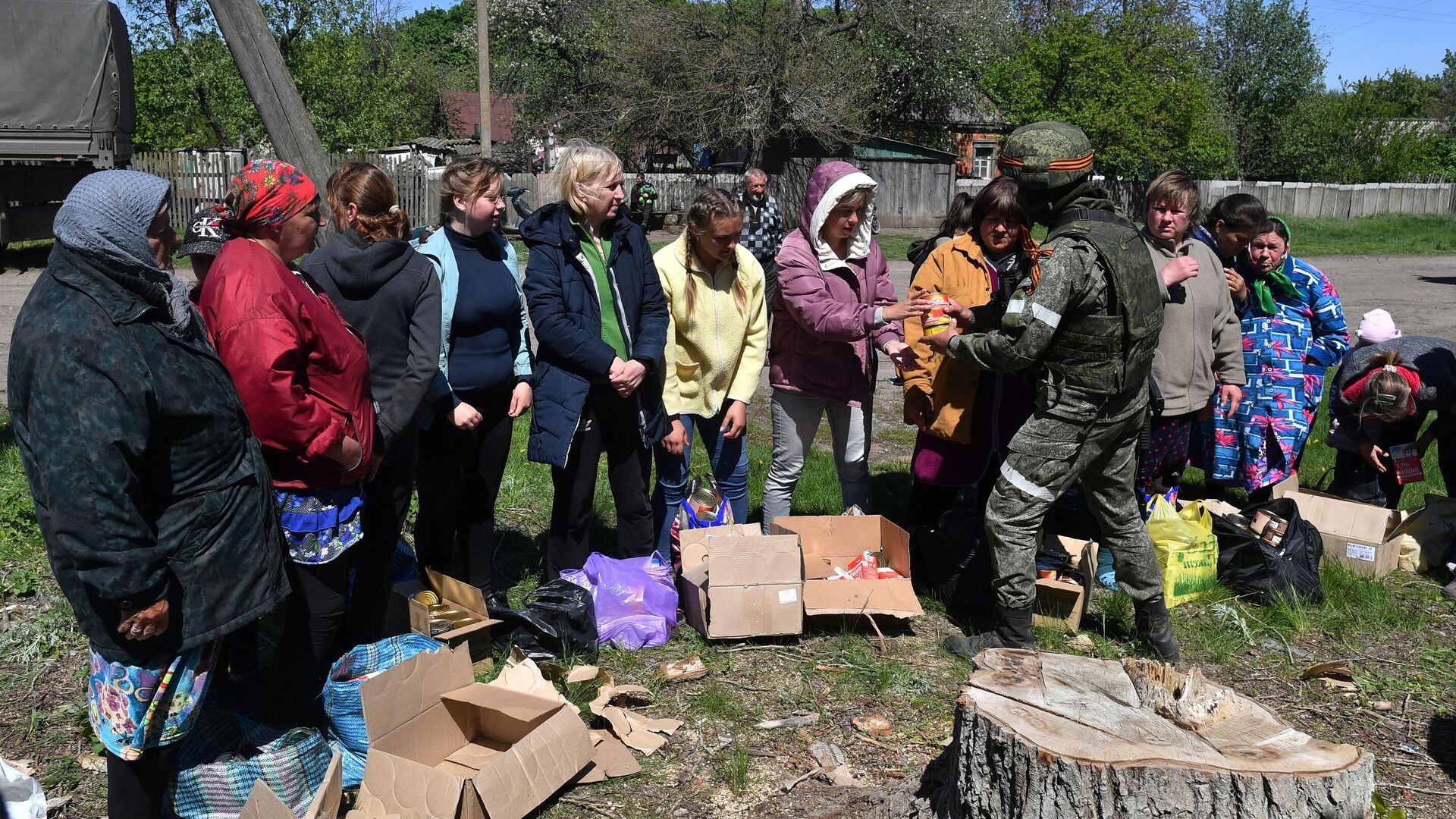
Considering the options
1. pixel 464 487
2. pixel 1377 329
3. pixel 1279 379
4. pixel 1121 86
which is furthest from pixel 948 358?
pixel 1121 86

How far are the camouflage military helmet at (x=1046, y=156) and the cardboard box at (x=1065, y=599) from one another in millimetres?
1790

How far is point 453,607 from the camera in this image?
417 cm

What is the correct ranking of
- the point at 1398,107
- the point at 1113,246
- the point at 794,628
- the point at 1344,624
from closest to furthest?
the point at 1113,246, the point at 794,628, the point at 1344,624, the point at 1398,107

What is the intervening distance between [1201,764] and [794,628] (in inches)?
81.1

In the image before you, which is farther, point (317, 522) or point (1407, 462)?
point (1407, 462)

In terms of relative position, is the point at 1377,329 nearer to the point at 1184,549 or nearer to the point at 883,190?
the point at 1184,549

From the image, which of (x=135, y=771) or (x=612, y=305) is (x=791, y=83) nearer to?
(x=612, y=305)

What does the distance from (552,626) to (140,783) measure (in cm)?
170

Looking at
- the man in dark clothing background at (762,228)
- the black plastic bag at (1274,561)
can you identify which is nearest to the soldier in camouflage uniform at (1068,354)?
the black plastic bag at (1274,561)

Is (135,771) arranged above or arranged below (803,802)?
above

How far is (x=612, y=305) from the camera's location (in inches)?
178

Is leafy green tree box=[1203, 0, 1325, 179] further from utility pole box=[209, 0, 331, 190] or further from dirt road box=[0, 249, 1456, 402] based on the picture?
utility pole box=[209, 0, 331, 190]

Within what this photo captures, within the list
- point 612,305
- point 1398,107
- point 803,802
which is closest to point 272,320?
point 612,305

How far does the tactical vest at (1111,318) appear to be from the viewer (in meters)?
3.77
